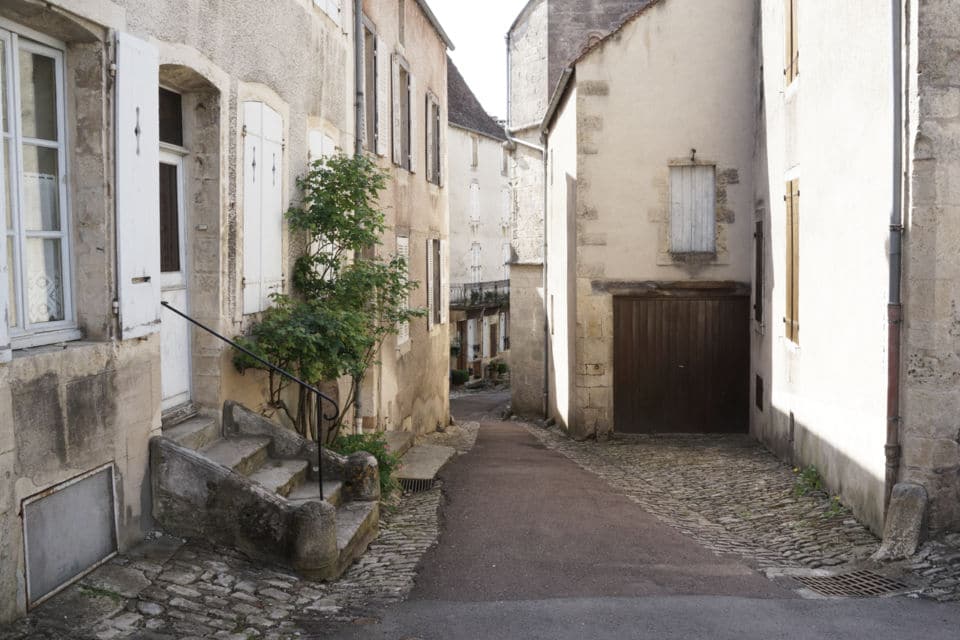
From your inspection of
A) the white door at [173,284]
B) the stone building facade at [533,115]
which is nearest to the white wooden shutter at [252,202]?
the white door at [173,284]

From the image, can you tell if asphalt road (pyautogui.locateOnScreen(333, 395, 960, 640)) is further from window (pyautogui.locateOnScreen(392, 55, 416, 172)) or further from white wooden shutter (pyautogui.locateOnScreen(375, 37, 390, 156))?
window (pyautogui.locateOnScreen(392, 55, 416, 172))

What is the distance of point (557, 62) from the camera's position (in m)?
23.4

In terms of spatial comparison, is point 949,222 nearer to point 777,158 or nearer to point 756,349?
point 777,158

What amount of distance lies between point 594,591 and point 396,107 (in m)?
8.61

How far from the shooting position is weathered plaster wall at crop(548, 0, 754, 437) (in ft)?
43.7

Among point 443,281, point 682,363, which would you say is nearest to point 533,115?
point 443,281

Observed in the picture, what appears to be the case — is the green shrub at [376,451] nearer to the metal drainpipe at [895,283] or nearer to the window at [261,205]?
the window at [261,205]

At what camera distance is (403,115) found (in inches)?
541

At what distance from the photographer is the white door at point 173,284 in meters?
6.60

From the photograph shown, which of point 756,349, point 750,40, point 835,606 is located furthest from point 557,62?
point 835,606

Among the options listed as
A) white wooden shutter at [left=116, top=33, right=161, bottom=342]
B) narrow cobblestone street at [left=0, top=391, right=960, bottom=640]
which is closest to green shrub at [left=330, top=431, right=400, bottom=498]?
narrow cobblestone street at [left=0, top=391, right=960, bottom=640]

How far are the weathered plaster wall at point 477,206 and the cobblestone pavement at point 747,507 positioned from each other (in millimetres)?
21053

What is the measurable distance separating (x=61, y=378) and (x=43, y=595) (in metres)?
1.03

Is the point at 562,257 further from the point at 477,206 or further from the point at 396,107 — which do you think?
the point at 477,206
